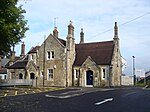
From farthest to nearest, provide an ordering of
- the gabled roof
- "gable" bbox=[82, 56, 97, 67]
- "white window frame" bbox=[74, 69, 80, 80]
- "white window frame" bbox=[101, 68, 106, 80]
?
"white window frame" bbox=[74, 69, 80, 80], the gabled roof, "gable" bbox=[82, 56, 97, 67], "white window frame" bbox=[101, 68, 106, 80]

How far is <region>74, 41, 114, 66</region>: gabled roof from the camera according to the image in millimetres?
44750

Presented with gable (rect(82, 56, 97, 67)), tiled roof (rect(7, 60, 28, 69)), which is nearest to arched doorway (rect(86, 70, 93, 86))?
gable (rect(82, 56, 97, 67))

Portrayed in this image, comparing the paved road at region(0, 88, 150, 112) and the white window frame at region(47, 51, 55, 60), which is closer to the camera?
the paved road at region(0, 88, 150, 112)

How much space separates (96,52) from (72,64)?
4.64m

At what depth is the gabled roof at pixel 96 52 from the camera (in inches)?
1762

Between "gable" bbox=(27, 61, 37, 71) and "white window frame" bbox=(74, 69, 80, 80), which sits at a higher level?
"gable" bbox=(27, 61, 37, 71)

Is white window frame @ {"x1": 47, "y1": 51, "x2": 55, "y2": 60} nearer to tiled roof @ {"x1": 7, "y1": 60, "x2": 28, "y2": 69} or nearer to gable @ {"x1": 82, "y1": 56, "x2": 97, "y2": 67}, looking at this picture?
tiled roof @ {"x1": 7, "y1": 60, "x2": 28, "y2": 69}

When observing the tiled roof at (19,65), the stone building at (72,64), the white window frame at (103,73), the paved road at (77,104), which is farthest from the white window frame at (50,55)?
the paved road at (77,104)

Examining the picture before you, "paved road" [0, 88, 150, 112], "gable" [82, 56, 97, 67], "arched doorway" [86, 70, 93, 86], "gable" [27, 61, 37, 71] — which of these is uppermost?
"gable" [82, 56, 97, 67]

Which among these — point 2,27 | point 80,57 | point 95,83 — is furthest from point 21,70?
point 2,27

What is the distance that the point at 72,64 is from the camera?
47031 millimetres

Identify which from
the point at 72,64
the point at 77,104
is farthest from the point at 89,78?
the point at 77,104

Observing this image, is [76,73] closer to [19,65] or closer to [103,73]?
[103,73]

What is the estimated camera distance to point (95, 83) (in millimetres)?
44188
